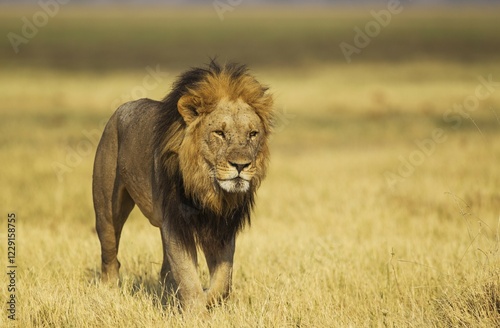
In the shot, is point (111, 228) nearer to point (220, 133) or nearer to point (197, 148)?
point (197, 148)

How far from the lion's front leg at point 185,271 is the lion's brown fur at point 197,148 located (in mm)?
85

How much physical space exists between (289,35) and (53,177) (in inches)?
2283

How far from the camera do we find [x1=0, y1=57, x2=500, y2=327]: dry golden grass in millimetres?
5098

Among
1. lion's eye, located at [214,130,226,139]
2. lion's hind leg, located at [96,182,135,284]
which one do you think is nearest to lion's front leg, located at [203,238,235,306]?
lion's eye, located at [214,130,226,139]

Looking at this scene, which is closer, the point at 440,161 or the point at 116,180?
the point at 116,180

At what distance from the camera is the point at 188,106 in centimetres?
495

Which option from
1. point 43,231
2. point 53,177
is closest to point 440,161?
point 53,177

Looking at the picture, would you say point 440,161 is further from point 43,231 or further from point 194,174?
point 194,174

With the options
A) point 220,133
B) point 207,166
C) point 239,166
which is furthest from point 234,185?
point 220,133

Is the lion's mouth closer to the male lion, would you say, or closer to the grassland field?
the male lion

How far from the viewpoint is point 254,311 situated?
16.5 ft

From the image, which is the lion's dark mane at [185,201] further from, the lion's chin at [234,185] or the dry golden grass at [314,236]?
the dry golden grass at [314,236]

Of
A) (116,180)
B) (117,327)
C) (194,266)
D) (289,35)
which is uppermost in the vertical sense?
(289,35)

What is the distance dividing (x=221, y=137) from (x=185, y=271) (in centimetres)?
89
